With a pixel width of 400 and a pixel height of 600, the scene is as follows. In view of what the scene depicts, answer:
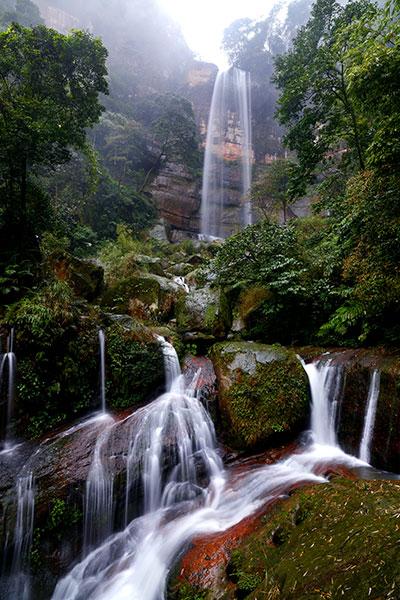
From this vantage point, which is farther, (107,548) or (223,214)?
(223,214)

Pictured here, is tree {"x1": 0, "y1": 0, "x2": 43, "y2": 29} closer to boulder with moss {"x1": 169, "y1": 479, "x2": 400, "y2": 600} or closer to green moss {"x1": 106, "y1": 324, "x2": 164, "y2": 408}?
green moss {"x1": 106, "y1": 324, "x2": 164, "y2": 408}

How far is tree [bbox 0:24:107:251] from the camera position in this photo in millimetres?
6918

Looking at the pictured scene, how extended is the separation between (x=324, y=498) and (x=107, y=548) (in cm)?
309

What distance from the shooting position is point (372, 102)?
17.6 feet

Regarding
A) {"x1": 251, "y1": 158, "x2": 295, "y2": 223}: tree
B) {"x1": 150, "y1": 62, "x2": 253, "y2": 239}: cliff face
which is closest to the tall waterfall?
{"x1": 150, "y1": 62, "x2": 253, "y2": 239}: cliff face

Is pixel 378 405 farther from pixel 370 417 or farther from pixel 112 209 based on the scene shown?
pixel 112 209

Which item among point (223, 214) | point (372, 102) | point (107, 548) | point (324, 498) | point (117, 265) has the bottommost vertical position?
point (107, 548)

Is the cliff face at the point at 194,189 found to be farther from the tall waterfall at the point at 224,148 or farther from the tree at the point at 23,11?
the tree at the point at 23,11

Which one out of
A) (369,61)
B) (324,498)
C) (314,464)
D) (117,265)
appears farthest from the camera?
(117,265)

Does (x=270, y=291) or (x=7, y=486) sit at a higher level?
(x=270, y=291)

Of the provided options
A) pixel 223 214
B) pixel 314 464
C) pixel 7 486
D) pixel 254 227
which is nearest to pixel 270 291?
pixel 254 227

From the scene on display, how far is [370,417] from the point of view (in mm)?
5188

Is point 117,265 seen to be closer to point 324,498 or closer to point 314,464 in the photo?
point 314,464

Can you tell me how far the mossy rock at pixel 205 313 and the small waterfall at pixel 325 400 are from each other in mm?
2924
